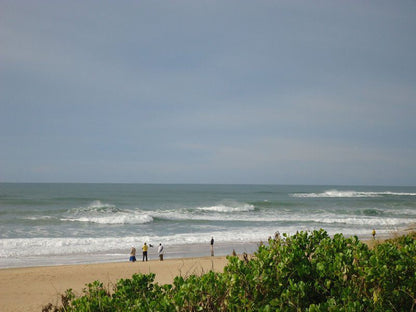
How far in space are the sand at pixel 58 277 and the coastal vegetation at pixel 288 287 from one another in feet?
21.7

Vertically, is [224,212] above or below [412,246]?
below

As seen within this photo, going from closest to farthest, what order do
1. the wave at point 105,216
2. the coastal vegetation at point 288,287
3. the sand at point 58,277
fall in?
the coastal vegetation at point 288,287 < the sand at point 58,277 < the wave at point 105,216

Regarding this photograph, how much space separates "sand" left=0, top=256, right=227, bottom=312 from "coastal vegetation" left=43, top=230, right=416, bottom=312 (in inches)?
261

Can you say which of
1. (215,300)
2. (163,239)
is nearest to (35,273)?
(163,239)

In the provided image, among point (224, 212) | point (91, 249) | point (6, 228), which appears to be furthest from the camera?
point (224, 212)

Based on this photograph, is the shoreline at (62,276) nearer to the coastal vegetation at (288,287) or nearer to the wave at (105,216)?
the coastal vegetation at (288,287)

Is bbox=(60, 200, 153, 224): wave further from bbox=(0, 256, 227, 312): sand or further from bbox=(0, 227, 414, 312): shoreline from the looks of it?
bbox=(0, 256, 227, 312): sand

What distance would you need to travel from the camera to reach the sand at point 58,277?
1092 cm

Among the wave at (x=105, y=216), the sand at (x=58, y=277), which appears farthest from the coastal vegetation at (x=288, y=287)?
the wave at (x=105, y=216)

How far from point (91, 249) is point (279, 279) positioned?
1839cm

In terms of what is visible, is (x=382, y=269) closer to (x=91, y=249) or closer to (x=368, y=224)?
(x=91, y=249)

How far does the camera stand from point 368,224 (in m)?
32.3

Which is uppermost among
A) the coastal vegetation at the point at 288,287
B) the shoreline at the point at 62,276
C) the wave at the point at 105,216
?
the coastal vegetation at the point at 288,287

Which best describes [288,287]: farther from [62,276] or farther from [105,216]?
[105,216]
